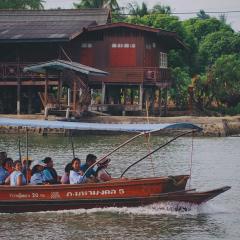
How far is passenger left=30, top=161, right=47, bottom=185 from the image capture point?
18516 millimetres

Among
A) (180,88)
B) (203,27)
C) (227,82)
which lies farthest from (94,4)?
(227,82)

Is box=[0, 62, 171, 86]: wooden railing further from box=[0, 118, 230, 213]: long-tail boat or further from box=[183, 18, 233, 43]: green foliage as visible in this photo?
box=[0, 118, 230, 213]: long-tail boat

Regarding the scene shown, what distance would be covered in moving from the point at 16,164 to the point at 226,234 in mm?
4930

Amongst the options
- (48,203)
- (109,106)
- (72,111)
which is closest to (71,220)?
(48,203)

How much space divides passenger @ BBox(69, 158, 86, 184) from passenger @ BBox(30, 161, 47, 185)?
0.68 metres

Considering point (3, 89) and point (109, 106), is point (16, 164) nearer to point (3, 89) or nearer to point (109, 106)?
point (109, 106)

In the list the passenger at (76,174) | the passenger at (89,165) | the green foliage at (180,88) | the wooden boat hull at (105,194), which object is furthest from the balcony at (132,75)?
the wooden boat hull at (105,194)

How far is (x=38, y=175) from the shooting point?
18.6 meters

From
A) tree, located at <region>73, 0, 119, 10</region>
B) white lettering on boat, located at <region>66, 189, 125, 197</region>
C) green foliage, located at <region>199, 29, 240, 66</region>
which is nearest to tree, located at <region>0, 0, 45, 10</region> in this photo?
tree, located at <region>73, 0, 119, 10</region>

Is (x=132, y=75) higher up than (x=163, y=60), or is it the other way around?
(x=163, y=60)

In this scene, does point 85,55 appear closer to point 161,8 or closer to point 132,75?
point 132,75

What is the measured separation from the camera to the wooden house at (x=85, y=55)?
44594mm

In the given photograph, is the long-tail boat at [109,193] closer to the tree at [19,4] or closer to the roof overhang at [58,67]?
the roof overhang at [58,67]

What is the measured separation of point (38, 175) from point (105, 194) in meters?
1.65
